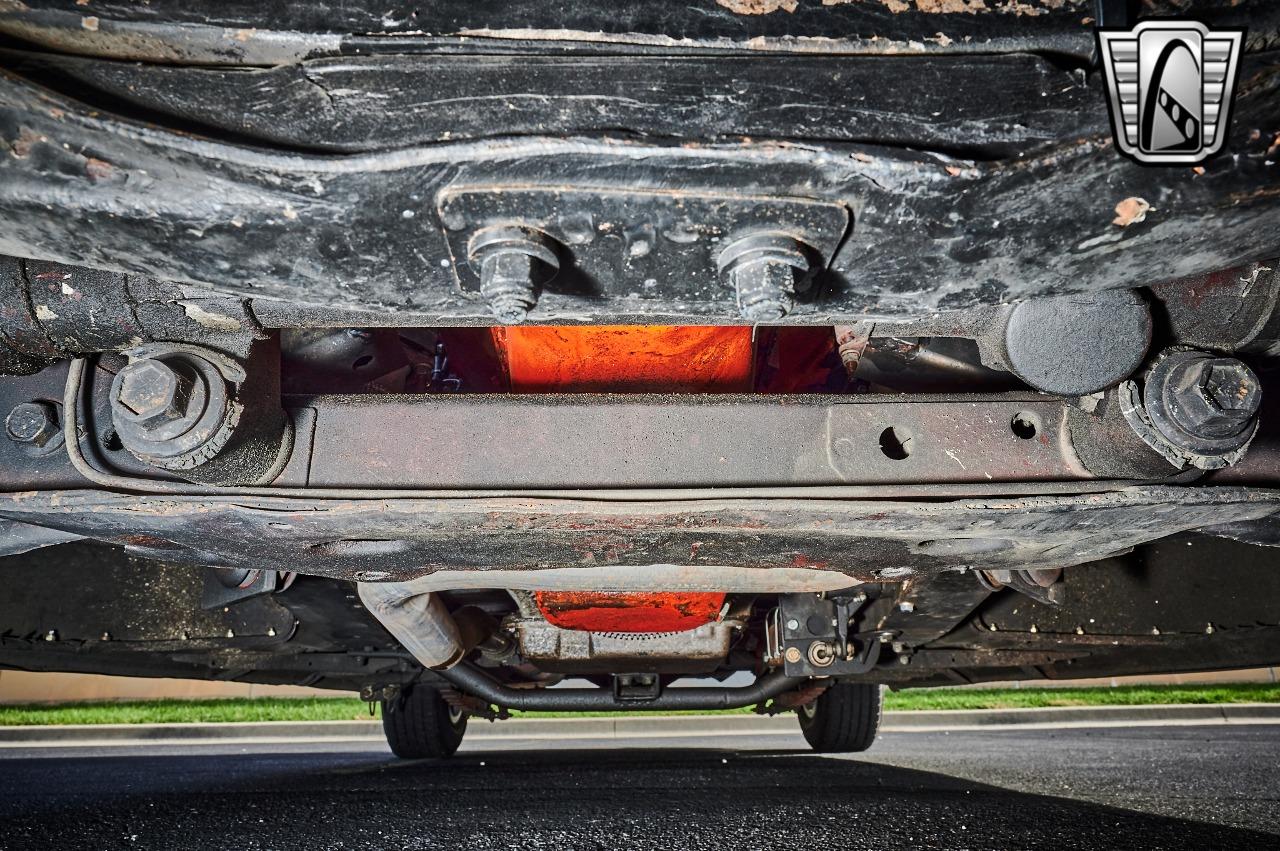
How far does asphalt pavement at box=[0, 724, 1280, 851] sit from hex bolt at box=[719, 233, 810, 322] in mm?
1112

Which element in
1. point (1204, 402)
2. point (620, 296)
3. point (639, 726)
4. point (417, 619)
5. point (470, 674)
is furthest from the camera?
point (639, 726)

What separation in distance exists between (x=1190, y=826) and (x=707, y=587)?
3.63 ft

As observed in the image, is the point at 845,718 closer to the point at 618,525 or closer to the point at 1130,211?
the point at 618,525

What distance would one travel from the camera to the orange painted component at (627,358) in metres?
1.13

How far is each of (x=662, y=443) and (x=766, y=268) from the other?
1.29 feet

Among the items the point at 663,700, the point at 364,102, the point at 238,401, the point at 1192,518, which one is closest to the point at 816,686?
the point at 663,700

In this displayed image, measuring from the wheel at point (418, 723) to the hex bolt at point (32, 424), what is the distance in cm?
246

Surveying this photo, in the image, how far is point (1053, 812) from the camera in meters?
1.58

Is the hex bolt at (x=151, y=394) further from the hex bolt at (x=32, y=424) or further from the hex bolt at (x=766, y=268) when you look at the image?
the hex bolt at (x=766, y=268)

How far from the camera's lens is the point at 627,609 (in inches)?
70.8

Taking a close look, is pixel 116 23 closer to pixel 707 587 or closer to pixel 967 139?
pixel 967 139

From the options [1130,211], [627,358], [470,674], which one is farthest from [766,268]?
[470,674]

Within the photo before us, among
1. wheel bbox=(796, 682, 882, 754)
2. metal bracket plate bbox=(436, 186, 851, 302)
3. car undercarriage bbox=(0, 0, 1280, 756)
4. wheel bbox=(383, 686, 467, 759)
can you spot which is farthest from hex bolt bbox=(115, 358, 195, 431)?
wheel bbox=(796, 682, 882, 754)

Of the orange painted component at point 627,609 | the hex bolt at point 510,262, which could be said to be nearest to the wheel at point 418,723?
the orange painted component at point 627,609
